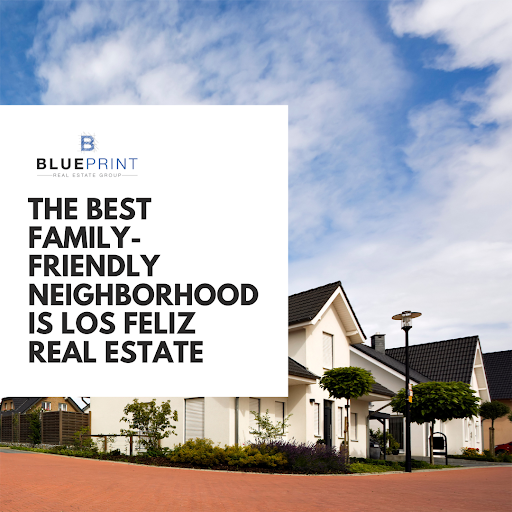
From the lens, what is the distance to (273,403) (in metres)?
22.2

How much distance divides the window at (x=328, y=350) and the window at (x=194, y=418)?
723cm

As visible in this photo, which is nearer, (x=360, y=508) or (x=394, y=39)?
(x=360, y=508)

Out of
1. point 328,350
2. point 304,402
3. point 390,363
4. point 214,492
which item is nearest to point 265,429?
point 304,402

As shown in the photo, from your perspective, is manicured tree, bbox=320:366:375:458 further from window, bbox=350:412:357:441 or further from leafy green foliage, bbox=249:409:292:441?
window, bbox=350:412:357:441

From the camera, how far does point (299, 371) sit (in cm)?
2175

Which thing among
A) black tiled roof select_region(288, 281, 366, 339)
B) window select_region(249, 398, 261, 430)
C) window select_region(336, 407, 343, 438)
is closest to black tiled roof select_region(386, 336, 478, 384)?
black tiled roof select_region(288, 281, 366, 339)

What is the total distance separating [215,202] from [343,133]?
5506mm

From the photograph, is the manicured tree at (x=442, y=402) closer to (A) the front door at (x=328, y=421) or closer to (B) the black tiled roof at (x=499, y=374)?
(A) the front door at (x=328, y=421)

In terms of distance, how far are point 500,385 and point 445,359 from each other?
13732 millimetres

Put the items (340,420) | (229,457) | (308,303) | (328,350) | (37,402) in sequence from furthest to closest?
1. (37,402)
2. (328,350)
3. (340,420)
4. (308,303)
5. (229,457)

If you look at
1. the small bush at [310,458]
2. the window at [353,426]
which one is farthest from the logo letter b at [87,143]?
the window at [353,426]

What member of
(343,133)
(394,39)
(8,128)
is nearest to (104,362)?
(8,128)

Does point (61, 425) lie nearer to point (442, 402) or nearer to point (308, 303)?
point (308, 303)

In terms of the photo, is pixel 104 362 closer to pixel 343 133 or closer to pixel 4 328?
pixel 4 328
